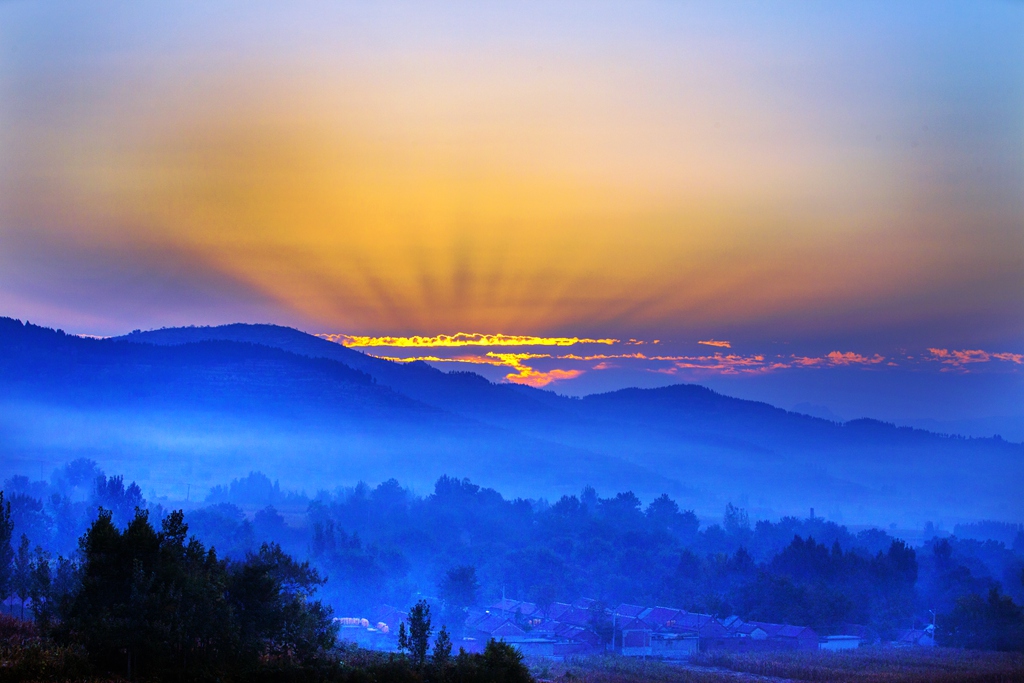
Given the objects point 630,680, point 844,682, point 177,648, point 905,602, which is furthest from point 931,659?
point 177,648

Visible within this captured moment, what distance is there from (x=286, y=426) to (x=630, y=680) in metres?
116

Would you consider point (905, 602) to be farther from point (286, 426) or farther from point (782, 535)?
point (286, 426)

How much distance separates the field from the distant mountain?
283 ft

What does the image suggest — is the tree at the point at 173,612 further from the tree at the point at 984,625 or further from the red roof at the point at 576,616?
the tree at the point at 984,625

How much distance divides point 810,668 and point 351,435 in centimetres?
11345

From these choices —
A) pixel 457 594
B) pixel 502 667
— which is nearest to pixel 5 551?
pixel 502 667

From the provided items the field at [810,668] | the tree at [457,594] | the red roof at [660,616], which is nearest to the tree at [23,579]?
the field at [810,668]

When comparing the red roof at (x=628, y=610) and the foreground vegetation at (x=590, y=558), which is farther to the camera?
the foreground vegetation at (x=590, y=558)

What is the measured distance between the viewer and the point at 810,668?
34781 mm

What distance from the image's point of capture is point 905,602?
2249 inches

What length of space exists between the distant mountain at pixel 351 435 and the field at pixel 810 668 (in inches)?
3390

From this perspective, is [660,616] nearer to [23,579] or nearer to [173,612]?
[23,579]

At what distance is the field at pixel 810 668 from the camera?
31141 mm

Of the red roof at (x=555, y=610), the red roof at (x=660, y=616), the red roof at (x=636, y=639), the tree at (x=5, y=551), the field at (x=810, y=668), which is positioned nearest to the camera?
the tree at (x=5, y=551)
